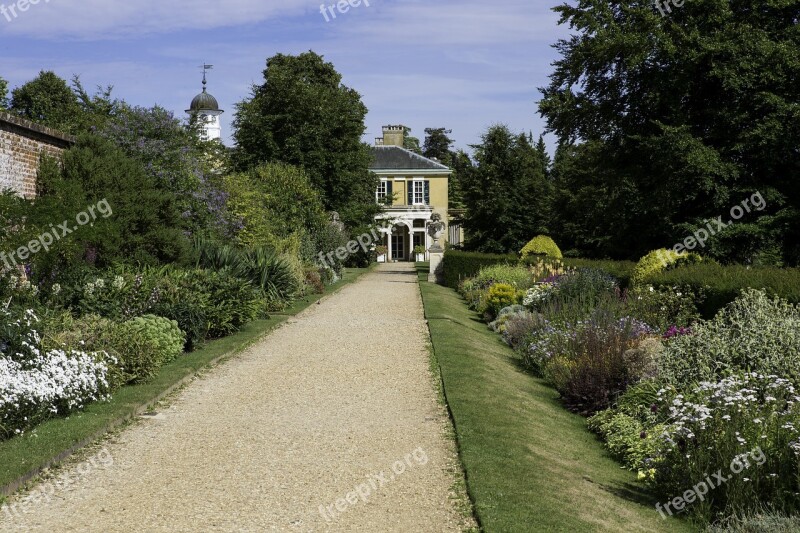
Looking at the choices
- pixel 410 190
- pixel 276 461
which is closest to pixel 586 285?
pixel 276 461

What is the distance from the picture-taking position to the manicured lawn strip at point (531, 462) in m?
5.96

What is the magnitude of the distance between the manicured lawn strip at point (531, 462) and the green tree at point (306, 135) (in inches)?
1100

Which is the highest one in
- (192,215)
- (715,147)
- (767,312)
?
(715,147)

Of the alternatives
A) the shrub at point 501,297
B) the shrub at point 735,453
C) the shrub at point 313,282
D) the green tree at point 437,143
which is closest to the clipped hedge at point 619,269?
the shrub at point 501,297

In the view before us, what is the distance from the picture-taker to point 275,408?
9.37m

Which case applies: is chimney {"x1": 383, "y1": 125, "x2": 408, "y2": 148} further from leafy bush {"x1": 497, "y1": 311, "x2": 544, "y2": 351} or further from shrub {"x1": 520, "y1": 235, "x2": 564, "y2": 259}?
leafy bush {"x1": 497, "y1": 311, "x2": 544, "y2": 351}

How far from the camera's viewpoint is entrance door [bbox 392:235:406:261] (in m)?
62.0

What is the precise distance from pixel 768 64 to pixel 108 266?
16.7 m

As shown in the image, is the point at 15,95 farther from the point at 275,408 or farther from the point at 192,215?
the point at 275,408

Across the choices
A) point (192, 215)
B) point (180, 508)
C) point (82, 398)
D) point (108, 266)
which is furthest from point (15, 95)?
point (180, 508)

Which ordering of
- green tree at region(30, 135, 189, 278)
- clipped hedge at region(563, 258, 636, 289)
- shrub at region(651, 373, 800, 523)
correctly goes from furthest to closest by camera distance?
clipped hedge at region(563, 258, 636, 289)
green tree at region(30, 135, 189, 278)
shrub at region(651, 373, 800, 523)

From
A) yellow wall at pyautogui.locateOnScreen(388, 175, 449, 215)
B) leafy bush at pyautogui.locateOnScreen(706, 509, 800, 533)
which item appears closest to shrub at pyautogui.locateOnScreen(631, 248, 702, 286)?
leafy bush at pyautogui.locateOnScreen(706, 509, 800, 533)

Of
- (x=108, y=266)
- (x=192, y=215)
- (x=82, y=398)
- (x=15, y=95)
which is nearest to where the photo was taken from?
(x=82, y=398)

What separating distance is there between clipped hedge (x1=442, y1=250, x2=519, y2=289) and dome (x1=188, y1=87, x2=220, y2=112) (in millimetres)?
34149
